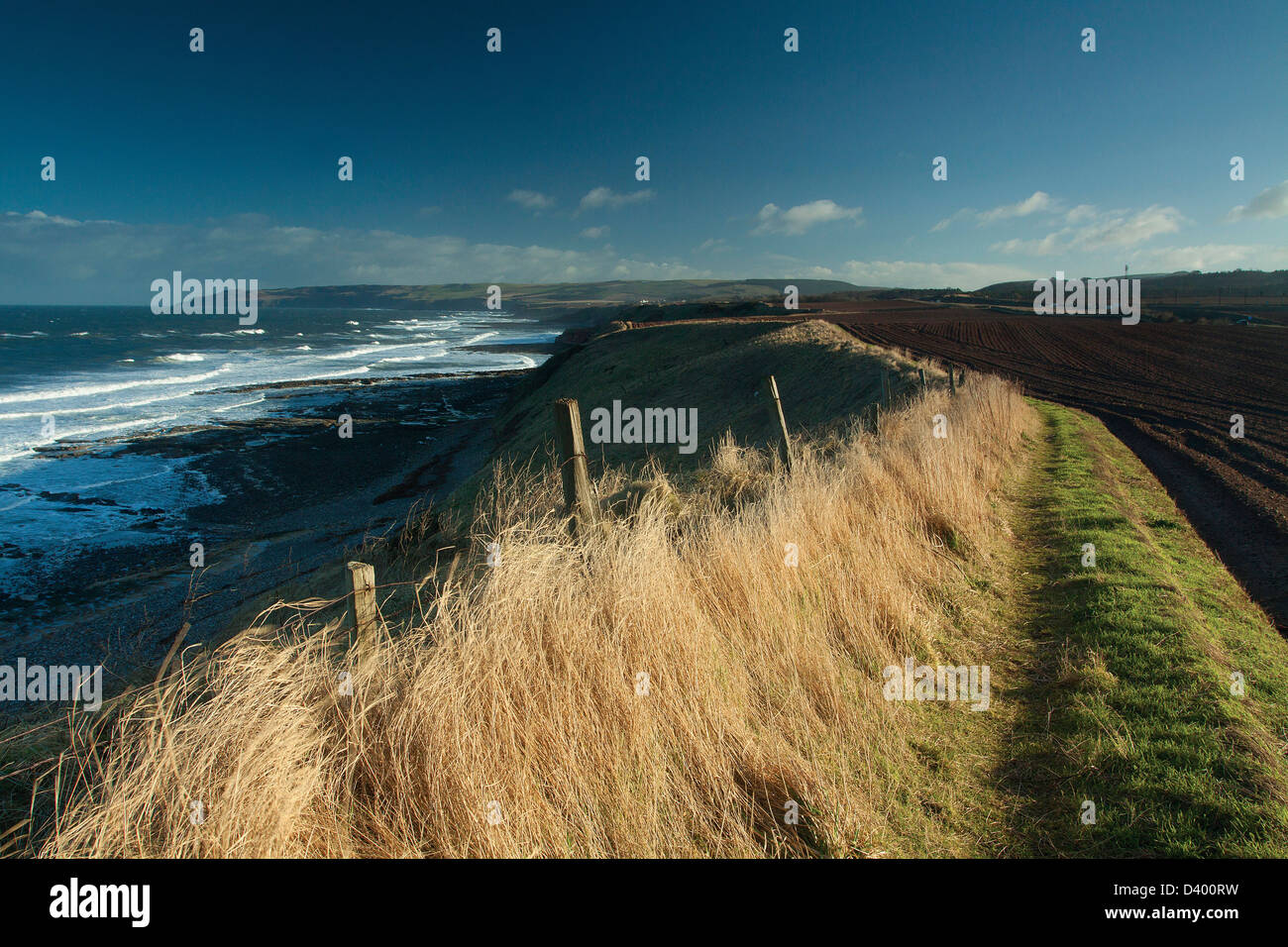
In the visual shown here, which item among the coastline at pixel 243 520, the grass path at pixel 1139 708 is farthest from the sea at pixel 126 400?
the grass path at pixel 1139 708

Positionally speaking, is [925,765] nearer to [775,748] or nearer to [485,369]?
[775,748]

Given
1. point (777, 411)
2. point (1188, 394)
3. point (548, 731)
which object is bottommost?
point (548, 731)

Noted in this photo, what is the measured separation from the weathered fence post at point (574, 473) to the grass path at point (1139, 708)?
3.04 meters

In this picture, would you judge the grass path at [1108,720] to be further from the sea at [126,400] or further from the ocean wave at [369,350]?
the ocean wave at [369,350]

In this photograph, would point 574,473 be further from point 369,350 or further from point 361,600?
point 369,350

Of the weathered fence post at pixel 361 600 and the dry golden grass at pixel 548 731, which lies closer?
the dry golden grass at pixel 548 731

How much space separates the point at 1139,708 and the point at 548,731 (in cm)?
372

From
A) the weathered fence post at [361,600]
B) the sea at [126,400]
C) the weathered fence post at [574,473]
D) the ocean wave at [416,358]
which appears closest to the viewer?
the weathered fence post at [361,600]

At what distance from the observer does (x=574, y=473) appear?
193 inches

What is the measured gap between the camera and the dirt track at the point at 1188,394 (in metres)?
8.01

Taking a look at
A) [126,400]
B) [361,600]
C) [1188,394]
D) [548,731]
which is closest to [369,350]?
[126,400]
